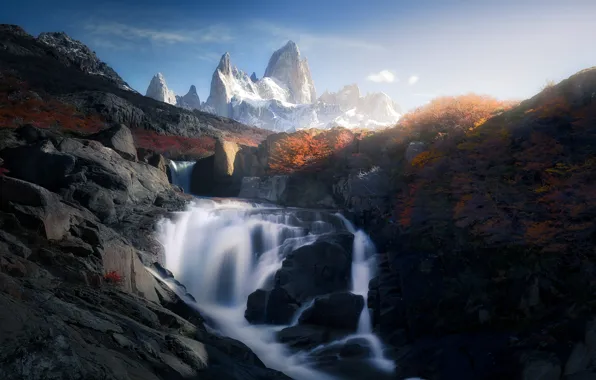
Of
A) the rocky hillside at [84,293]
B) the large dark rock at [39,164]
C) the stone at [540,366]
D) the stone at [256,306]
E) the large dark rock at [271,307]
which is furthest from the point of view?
the large dark rock at [39,164]

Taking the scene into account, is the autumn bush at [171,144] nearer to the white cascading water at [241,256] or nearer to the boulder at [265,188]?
the boulder at [265,188]

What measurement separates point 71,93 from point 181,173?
36.7 meters

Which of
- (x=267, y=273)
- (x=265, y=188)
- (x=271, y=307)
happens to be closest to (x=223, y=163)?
(x=265, y=188)

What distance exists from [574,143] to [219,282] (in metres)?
20.0

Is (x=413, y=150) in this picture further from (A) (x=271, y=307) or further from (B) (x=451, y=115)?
(A) (x=271, y=307)

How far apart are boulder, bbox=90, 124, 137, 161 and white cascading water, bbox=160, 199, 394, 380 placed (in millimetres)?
8234

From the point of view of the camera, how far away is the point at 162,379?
817 cm

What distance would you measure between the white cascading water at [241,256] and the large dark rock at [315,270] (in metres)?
0.82

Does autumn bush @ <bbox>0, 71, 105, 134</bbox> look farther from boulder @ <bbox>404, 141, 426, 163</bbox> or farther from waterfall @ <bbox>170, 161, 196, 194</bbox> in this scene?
boulder @ <bbox>404, 141, 426, 163</bbox>

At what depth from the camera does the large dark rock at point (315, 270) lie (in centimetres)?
2073

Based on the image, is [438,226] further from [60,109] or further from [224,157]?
[60,109]

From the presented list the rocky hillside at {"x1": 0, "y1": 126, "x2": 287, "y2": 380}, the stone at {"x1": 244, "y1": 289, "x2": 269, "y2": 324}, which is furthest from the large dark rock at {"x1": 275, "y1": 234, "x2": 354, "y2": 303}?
the rocky hillside at {"x1": 0, "y1": 126, "x2": 287, "y2": 380}

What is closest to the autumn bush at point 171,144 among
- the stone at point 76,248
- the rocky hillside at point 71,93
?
the rocky hillside at point 71,93

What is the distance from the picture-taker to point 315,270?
21.4 meters
